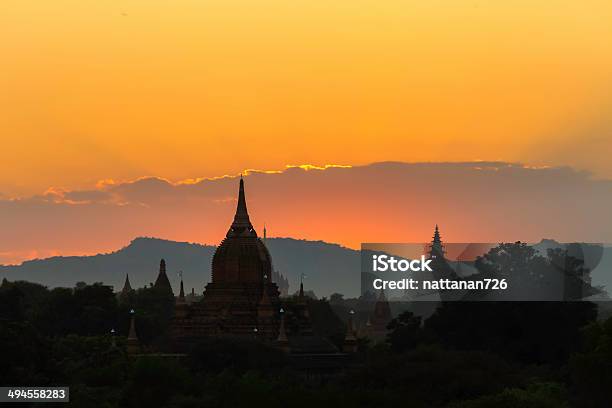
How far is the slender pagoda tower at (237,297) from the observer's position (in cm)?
15462

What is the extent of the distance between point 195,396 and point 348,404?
12.0m

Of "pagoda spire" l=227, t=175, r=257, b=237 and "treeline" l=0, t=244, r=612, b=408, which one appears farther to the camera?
"pagoda spire" l=227, t=175, r=257, b=237

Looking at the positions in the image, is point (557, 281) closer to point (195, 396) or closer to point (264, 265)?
point (264, 265)

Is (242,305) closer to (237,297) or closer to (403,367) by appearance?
(237,297)

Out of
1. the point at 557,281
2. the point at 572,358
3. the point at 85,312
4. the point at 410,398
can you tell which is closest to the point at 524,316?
the point at 557,281

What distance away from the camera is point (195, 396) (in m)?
97.0

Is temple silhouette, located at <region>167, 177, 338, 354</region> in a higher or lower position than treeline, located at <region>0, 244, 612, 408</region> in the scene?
higher

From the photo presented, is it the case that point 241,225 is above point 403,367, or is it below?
above

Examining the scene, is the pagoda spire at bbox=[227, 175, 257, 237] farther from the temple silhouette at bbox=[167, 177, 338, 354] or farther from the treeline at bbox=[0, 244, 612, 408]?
the treeline at bbox=[0, 244, 612, 408]

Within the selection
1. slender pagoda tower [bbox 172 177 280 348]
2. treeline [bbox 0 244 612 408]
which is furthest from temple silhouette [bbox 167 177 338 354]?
treeline [bbox 0 244 612 408]

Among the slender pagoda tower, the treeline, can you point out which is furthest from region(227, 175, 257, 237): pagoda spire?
the treeline

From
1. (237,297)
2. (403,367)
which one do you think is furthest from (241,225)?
(403,367)

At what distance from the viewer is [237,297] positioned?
515 ft

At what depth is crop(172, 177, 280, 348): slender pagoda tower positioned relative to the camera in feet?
507
